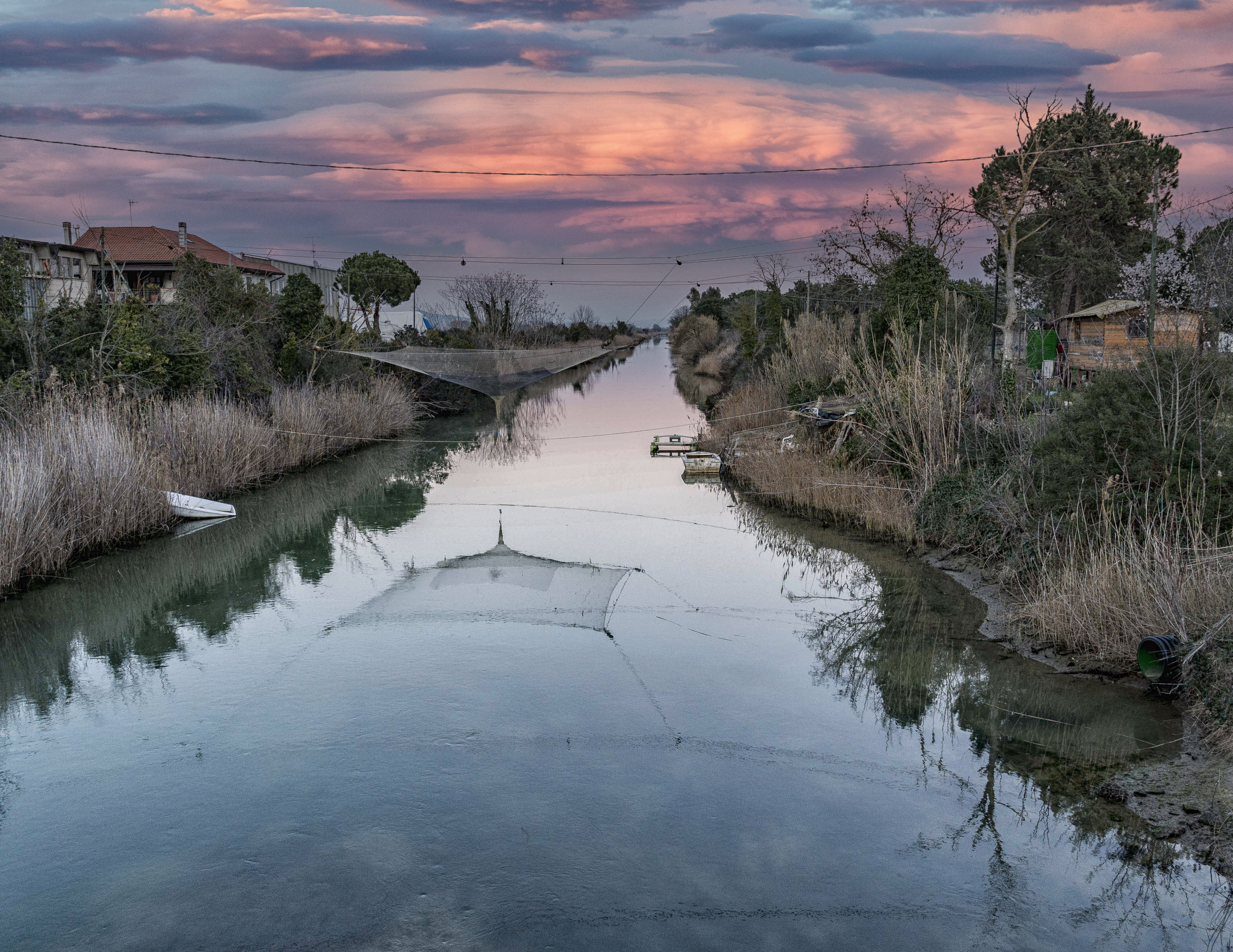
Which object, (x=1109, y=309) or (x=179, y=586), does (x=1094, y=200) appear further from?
(x=179, y=586)

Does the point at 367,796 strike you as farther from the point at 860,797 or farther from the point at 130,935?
the point at 860,797

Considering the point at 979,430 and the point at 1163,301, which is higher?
the point at 1163,301

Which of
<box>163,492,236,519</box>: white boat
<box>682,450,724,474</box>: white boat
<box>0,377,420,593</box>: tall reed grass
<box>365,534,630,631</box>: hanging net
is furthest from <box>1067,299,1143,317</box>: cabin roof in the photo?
<box>163,492,236,519</box>: white boat

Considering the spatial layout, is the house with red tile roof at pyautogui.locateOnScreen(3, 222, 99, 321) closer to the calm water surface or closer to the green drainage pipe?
the calm water surface

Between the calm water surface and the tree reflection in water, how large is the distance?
3cm

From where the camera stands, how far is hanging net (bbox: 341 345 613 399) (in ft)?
59.7

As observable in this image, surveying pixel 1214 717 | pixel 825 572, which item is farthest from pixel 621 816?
pixel 825 572

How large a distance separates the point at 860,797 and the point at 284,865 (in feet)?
10.4

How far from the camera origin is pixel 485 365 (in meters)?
18.3

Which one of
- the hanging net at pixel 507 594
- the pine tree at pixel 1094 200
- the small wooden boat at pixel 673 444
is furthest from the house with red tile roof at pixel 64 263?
the pine tree at pixel 1094 200

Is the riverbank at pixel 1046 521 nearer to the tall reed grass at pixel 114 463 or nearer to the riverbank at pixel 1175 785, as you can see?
the riverbank at pixel 1175 785

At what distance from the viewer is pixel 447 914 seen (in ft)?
15.1

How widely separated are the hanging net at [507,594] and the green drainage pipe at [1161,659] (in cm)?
428

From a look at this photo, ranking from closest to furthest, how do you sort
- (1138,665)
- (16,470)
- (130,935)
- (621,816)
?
(130,935) → (621,816) → (1138,665) → (16,470)
